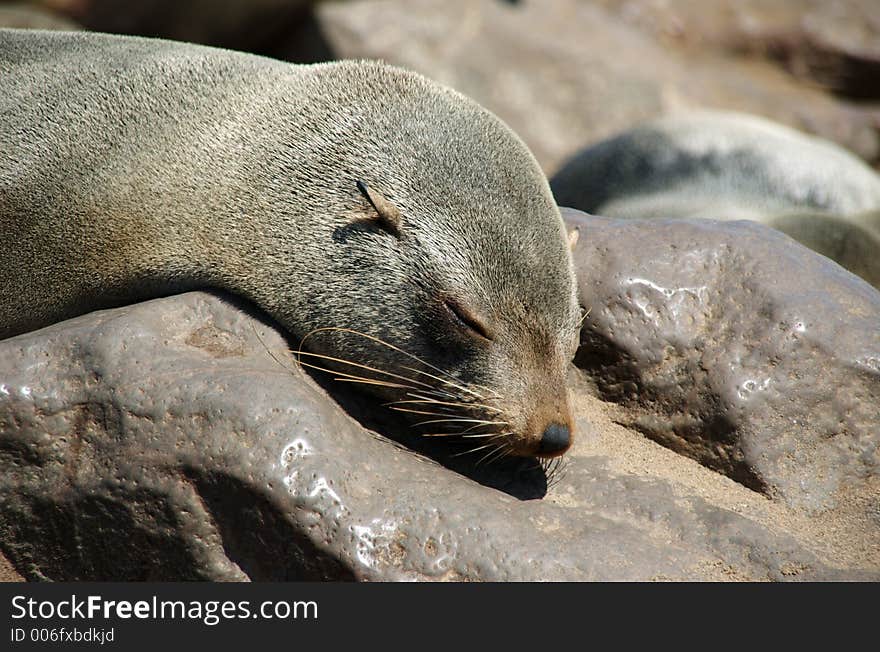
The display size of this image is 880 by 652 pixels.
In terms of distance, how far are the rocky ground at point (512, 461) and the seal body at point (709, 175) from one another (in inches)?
131

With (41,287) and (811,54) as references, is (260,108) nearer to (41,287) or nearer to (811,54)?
(41,287)

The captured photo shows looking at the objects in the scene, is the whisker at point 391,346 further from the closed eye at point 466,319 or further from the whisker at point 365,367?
the closed eye at point 466,319

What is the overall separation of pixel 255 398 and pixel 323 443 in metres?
0.33

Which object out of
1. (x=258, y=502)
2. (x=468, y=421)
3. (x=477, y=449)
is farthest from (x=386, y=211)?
(x=258, y=502)

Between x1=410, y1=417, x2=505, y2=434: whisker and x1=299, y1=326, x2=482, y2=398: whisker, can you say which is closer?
x1=410, y1=417, x2=505, y2=434: whisker

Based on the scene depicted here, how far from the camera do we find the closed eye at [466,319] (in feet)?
14.3

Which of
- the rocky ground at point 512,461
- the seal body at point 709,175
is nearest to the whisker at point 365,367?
the rocky ground at point 512,461

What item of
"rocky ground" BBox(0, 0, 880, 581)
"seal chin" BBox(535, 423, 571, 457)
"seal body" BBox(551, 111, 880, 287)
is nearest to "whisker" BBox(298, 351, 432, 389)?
"rocky ground" BBox(0, 0, 880, 581)

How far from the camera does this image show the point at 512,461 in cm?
457

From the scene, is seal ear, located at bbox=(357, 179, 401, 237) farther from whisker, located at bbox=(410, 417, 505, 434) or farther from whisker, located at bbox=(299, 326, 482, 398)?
whisker, located at bbox=(410, 417, 505, 434)

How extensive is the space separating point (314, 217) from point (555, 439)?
1.47 meters

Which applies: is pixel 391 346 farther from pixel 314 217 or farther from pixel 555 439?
pixel 555 439

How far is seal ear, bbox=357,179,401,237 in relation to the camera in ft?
14.6

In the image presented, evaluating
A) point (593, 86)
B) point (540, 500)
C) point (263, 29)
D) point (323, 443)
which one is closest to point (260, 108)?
point (323, 443)
